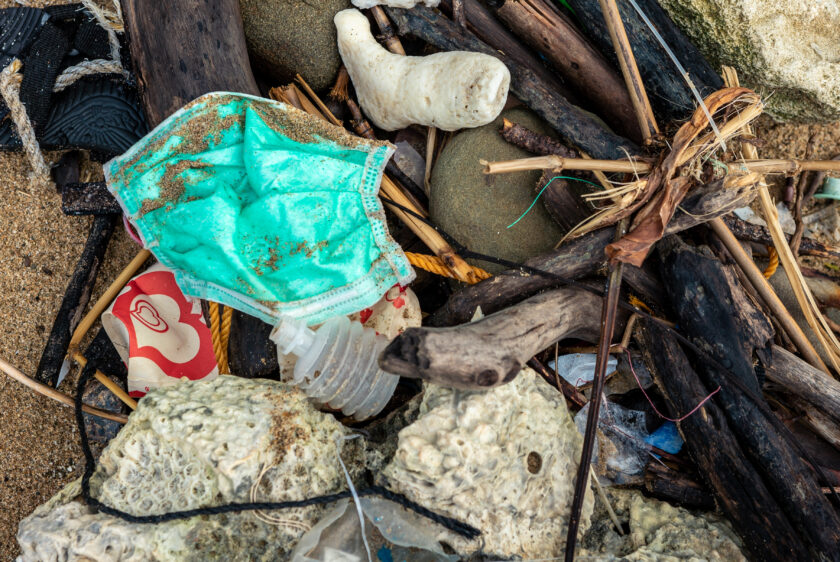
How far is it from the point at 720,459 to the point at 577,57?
4.98 feet

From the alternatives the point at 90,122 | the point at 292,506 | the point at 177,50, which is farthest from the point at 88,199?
the point at 292,506

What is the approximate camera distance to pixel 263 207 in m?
1.97

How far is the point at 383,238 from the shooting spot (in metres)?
2.04

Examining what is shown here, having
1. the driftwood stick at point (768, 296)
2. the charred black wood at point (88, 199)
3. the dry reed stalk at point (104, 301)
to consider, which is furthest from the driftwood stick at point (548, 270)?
the charred black wood at point (88, 199)

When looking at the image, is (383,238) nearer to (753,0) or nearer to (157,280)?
(157,280)

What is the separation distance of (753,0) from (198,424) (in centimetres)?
239

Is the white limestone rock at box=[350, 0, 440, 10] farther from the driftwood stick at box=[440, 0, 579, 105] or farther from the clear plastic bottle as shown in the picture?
the clear plastic bottle

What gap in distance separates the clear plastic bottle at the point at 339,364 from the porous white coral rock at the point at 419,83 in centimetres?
83

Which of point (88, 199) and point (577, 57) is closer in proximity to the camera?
point (577, 57)

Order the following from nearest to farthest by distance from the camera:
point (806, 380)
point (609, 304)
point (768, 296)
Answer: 1. point (609, 304)
2. point (806, 380)
3. point (768, 296)

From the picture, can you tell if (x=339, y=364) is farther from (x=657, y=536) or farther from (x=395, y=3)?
(x=395, y=3)

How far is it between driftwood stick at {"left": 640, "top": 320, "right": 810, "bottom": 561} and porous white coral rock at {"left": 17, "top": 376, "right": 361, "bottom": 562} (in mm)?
1125

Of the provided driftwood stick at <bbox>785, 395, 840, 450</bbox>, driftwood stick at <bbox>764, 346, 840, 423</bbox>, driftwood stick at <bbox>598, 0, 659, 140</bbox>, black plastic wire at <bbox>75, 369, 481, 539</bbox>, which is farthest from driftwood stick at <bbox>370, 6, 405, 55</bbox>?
driftwood stick at <bbox>785, 395, 840, 450</bbox>

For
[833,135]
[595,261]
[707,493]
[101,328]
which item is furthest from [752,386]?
[101,328]
